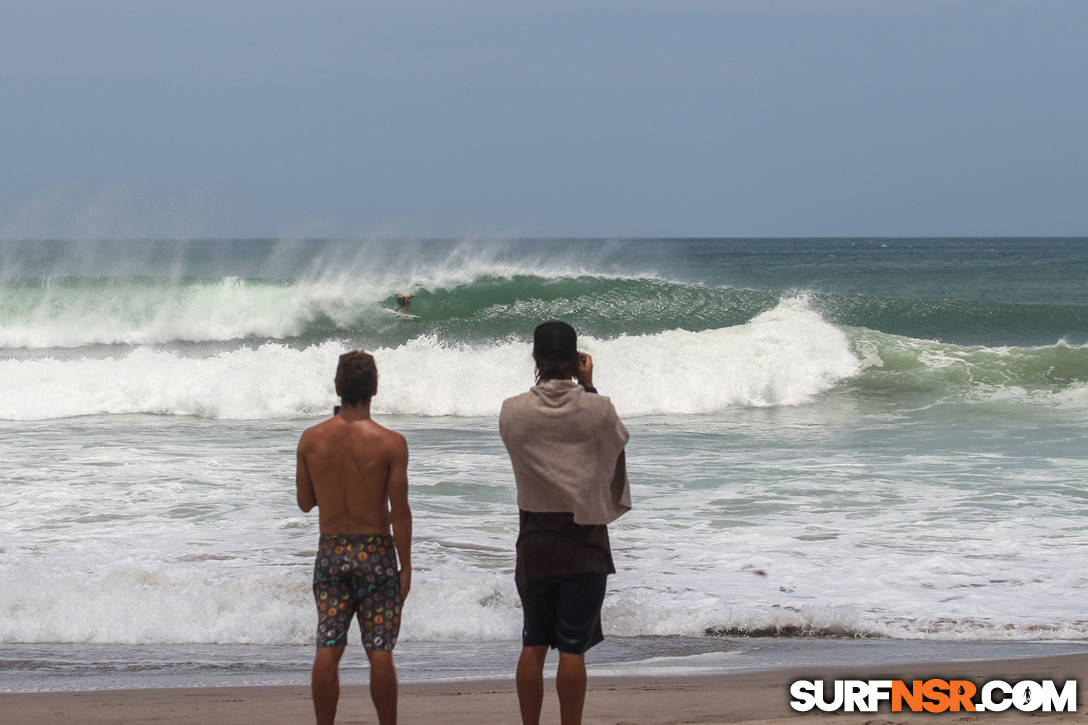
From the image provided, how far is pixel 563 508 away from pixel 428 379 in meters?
13.3

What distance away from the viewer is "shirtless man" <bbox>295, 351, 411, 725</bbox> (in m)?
3.62

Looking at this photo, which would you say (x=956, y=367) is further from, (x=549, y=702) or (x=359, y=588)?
(x=359, y=588)

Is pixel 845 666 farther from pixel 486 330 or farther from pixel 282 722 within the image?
pixel 486 330

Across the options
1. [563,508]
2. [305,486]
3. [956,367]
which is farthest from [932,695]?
[956,367]

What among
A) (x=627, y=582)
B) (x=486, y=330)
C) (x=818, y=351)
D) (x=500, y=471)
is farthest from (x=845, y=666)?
(x=486, y=330)

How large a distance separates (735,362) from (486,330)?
9101 millimetres

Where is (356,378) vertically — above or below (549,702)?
above

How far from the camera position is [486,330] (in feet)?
85.4

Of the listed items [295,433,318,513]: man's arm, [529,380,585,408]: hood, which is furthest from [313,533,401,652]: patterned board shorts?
[529,380,585,408]: hood

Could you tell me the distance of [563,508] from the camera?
11.7 feet

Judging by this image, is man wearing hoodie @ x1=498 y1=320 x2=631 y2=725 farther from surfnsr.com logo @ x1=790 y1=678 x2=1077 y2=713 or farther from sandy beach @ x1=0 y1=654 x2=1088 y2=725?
surfnsr.com logo @ x1=790 y1=678 x2=1077 y2=713

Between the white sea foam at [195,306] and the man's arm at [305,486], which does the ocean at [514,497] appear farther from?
the man's arm at [305,486]

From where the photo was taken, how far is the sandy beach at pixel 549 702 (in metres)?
4.34

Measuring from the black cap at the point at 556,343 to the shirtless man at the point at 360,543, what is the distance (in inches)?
22.0
